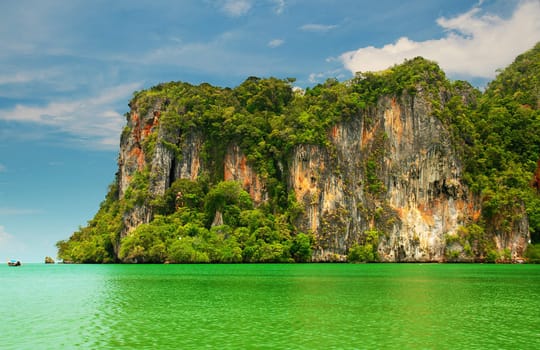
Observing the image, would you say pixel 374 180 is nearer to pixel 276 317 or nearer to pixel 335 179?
pixel 335 179

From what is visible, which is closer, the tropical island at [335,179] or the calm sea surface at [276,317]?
the calm sea surface at [276,317]

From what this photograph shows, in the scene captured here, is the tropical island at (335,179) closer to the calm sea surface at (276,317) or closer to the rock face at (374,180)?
the rock face at (374,180)

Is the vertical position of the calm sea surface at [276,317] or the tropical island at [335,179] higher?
the tropical island at [335,179]

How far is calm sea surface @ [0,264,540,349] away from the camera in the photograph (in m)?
13.6

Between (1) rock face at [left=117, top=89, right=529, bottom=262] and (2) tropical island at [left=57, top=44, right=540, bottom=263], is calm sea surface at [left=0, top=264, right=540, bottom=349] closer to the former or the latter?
(2) tropical island at [left=57, top=44, right=540, bottom=263]

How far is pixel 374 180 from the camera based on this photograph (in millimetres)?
69062

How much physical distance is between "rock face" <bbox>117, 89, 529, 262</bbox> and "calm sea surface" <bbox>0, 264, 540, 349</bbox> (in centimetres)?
3762

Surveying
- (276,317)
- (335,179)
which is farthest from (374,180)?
(276,317)

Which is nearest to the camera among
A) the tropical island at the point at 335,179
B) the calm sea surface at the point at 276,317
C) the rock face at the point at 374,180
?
the calm sea surface at the point at 276,317

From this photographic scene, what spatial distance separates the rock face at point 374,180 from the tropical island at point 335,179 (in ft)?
0.47

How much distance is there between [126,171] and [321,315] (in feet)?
217

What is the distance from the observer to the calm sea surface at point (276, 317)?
13.6m

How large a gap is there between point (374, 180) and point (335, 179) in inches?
222

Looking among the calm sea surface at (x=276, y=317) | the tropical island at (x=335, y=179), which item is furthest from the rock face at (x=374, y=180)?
the calm sea surface at (x=276, y=317)
